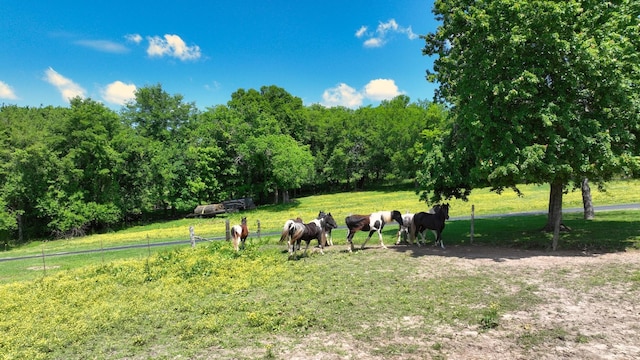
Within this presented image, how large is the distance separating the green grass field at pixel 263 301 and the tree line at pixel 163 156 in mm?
16110

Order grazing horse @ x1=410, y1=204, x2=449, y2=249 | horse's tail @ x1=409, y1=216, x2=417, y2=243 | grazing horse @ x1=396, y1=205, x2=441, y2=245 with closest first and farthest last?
1. grazing horse @ x1=410, y1=204, x2=449, y2=249
2. horse's tail @ x1=409, y1=216, x2=417, y2=243
3. grazing horse @ x1=396, y1=205, x2=441, y2=245

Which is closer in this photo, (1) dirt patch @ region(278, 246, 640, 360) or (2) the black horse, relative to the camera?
(1) dirt patch @ region(278, 246, 640, 360)

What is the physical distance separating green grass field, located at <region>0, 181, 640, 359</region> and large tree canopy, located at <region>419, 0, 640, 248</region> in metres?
4.17

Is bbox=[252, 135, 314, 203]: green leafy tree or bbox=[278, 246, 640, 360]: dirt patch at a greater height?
bbox=[252, 135, 314, 203]: green leafy tree

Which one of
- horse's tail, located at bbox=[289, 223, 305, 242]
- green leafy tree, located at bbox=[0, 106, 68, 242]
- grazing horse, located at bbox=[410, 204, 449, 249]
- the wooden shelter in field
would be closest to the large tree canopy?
grazing horse, located at bbox=[410, 204, 449, 249]

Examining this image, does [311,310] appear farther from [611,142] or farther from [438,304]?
[611,142]

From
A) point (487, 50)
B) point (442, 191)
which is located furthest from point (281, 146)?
point (487, 50)

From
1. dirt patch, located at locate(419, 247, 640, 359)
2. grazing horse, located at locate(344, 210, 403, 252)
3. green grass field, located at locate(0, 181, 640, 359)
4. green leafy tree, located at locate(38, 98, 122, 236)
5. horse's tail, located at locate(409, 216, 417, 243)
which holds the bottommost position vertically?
dirt patch, located at locate(419, 247, 640, 359)

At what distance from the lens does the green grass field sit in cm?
788

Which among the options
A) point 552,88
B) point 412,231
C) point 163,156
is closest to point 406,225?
point 412,231

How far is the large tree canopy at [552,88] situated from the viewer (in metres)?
13.1

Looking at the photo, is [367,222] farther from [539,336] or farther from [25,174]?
[25,174]

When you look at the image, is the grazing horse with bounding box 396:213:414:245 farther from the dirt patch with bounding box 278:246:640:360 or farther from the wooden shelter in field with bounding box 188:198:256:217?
the wooden shelter in field with bounding box 188:198:256:217

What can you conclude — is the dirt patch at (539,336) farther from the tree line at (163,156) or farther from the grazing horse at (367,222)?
the tree line at (163,156)
